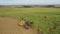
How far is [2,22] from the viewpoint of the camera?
1027mm

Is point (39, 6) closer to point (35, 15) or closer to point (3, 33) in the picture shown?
point (35, 15)

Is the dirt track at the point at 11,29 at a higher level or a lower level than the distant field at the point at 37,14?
lower

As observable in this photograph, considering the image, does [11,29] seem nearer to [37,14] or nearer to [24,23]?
[24,23]

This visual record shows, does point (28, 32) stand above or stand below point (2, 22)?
below

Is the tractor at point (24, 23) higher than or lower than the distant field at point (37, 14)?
lower

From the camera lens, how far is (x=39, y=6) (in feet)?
3.38

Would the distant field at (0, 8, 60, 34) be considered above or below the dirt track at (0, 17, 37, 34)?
above

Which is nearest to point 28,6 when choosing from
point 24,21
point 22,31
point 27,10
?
point 27,10

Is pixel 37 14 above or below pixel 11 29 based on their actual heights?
above

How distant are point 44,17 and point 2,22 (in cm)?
44

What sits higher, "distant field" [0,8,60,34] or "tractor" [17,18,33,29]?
"distant field" [0,8,60,34]

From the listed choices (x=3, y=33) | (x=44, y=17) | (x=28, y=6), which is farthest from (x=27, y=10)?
(x=3, y=33)

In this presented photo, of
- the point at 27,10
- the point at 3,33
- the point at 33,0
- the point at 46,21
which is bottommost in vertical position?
the point at 3,33

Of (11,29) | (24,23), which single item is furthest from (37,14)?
(11,29)
